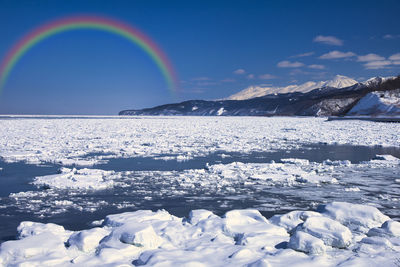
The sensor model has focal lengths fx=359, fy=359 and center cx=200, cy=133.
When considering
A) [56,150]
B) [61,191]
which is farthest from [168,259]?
[56,150]

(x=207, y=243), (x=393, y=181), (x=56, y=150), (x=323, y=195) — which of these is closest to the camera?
(x=207, y=243)

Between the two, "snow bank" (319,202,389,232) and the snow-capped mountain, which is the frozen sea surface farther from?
the snow-capped mountain

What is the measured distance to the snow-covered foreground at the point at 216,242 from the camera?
3621 millimetres

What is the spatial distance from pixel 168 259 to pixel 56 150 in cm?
1124

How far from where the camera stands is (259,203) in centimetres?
612

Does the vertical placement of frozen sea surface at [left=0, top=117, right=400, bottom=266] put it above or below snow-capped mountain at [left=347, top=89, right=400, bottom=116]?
below

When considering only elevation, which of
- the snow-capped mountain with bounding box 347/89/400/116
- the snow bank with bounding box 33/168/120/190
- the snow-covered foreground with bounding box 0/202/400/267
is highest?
the snow-capped mountain with bounding box 347/89/400/116

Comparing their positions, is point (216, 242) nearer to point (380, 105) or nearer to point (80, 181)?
point (80, 181)

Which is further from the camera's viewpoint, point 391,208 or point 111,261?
point 391,208

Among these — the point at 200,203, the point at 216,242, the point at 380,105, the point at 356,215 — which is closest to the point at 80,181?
the point at 200,203

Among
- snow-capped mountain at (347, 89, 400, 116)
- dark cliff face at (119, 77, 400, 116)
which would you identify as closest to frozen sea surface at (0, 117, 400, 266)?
snow-capped mountain at (347, 89, 400, 116)

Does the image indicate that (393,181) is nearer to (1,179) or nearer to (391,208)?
(391,208)

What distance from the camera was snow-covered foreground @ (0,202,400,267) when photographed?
3.62 m

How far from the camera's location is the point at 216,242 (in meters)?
4.14
